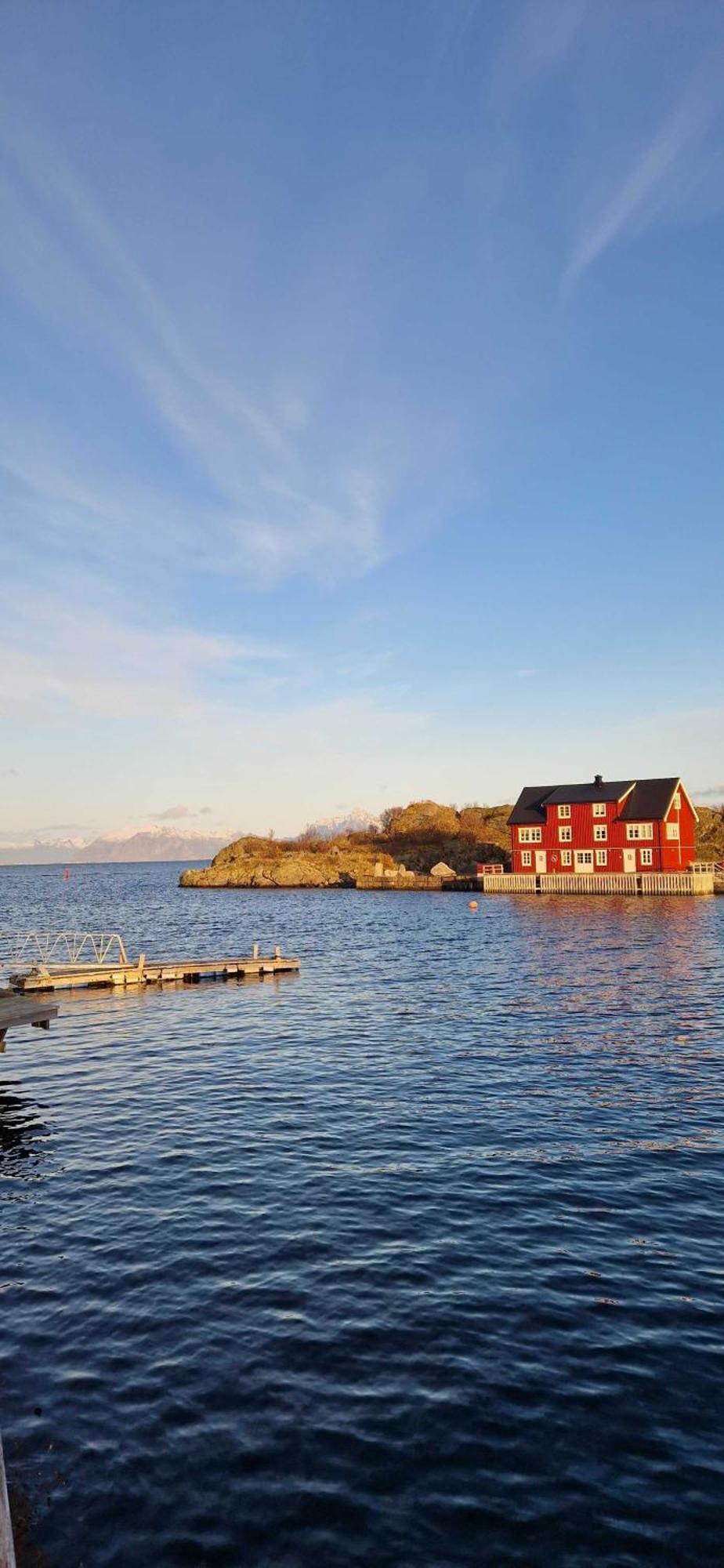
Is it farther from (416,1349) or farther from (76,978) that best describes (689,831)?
(416,1349)

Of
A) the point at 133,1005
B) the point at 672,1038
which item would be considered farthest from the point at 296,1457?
the point at 133,1005

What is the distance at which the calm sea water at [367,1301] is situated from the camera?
8172 millimetres

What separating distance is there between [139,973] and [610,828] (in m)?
59.8

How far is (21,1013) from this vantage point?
24969 mm

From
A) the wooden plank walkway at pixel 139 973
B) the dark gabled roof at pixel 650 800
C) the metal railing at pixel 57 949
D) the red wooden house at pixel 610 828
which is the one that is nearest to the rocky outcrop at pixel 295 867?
the red wooden house at pixel 610 828

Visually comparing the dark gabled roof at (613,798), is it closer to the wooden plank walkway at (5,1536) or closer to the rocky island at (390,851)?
the rocky island at (390,851)

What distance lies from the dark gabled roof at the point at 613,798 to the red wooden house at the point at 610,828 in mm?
78

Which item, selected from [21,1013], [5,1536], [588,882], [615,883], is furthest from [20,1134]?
[588,882]

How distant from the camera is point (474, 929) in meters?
65.4

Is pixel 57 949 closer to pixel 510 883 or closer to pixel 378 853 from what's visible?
pixel 510 883

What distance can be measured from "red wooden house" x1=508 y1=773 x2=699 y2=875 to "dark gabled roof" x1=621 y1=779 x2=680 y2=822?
0.25 ft

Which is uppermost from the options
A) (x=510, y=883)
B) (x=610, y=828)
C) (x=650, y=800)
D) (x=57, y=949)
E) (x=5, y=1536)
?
(x=650, y=800)

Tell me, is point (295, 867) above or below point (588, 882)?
above

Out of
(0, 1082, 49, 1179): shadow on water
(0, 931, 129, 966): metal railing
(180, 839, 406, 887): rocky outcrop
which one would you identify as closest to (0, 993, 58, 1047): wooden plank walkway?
(0, 1082, 49, 1179): shadow on water
